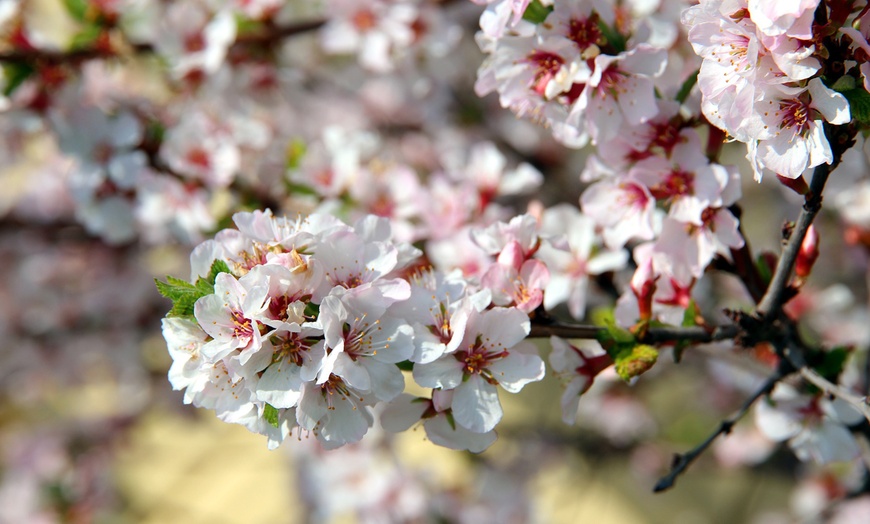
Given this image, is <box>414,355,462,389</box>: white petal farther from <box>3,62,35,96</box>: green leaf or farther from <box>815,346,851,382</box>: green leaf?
<box>3,62,35,96</box>: green leaf

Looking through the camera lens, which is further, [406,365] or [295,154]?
[295,154]

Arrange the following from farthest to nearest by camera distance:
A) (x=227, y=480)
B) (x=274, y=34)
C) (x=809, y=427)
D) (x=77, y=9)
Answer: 1. (x=227, y=480)
2. (x=274, y=34)
3. (x=77, y=9)
4. (x=809, y=427)

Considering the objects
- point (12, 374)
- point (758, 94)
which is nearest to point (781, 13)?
point (758, 94)

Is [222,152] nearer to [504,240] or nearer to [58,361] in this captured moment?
[504,240]

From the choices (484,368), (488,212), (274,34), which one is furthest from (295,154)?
(484,368)

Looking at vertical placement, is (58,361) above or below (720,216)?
below

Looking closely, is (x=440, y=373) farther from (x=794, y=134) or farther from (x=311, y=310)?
(x=794, y=134)
